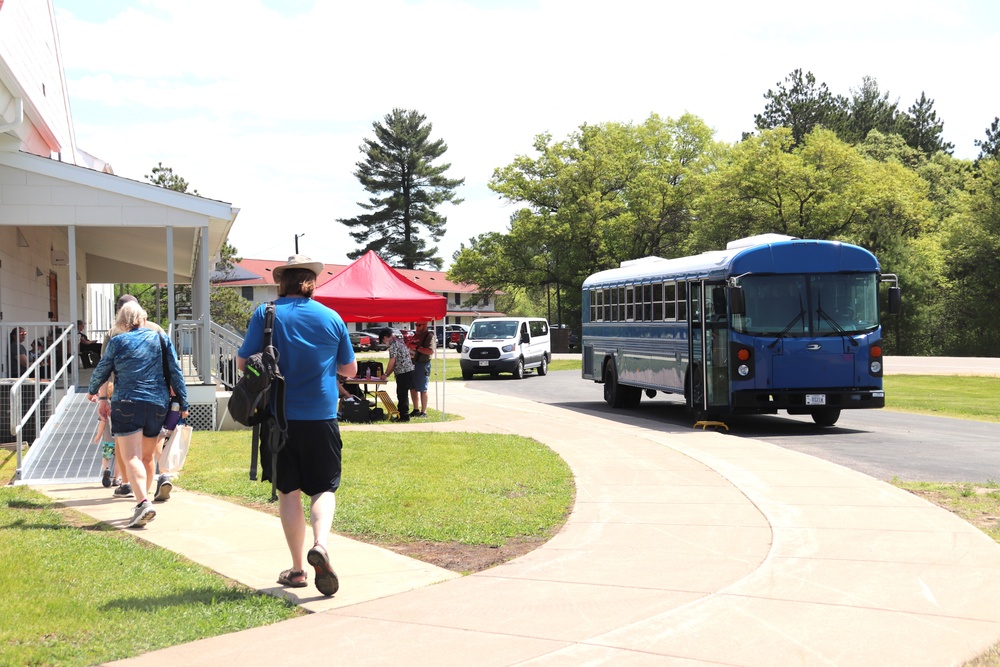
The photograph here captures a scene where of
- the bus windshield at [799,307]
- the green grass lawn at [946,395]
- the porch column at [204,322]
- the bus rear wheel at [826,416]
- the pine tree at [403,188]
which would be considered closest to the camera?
the porch column at [204,322]

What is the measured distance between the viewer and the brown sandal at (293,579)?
626cm

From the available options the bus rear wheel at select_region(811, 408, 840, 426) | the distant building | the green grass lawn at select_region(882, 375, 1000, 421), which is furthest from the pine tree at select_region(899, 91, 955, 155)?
the bus rear wheel at select_region(811, 408, 840, 426)

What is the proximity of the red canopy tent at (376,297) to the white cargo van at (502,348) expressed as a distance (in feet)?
46.1

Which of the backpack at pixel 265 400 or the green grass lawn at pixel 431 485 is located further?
the green grass lawn at pixel 431 485

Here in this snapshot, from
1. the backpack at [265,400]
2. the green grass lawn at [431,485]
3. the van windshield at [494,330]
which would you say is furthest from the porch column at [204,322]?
A: the van windshield at [494,330]

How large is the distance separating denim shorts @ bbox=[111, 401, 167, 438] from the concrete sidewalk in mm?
780

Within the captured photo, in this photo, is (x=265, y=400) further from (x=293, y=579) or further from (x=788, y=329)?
(x=788, y=329)

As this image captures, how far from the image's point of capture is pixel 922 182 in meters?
62.1

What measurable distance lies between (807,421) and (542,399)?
24.1ft

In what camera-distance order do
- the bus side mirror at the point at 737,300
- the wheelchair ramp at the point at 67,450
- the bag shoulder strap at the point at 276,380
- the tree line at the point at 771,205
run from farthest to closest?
1. the tree line at the point at 771,205
2. the bus side mirror at the point at 737,300
3. the wheelchair ramp at the point at 67,450
4. the bag shoulder strap at the point at 276,380

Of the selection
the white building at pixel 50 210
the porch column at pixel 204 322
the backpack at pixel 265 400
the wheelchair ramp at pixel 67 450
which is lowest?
the wheelchair ramp at pixel 67 450

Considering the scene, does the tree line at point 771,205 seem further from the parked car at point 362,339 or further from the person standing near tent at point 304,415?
the person standing near tent at point 304,415

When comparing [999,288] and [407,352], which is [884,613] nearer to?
[407,352]

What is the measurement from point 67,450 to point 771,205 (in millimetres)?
49811
